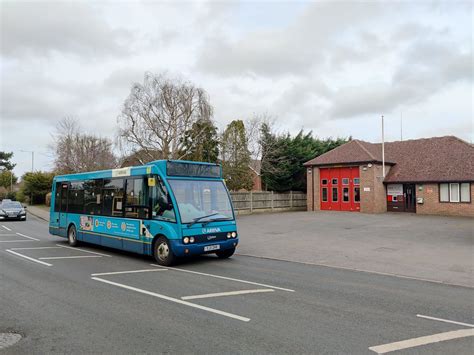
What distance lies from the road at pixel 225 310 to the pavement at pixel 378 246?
4.89 ft

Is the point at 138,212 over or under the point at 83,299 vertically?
over

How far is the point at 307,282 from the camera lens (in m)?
8.54

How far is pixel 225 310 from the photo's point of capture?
245 inches

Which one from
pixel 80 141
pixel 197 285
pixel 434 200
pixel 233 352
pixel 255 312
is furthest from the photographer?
pixel 80 141

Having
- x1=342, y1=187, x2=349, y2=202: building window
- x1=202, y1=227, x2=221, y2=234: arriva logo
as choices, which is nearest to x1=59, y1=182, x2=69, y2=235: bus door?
x1=202, y1=227, x2=221, y2=234: arriva logo

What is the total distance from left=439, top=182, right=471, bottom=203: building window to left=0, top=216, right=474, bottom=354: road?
815 inches

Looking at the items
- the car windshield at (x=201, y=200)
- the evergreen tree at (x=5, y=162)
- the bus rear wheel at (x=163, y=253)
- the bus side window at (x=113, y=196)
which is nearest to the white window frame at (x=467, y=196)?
the car windshield at (x=201, y=200)

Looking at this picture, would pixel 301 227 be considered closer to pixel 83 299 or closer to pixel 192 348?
pixel 83 299

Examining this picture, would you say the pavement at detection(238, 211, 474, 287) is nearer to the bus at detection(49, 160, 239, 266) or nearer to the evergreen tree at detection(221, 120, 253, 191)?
the bus at detection(49, 160, 239, 266)

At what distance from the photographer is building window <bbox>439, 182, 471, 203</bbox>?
26.4 m

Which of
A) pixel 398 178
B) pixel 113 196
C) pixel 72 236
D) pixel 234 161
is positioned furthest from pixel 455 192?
pixel 72 236

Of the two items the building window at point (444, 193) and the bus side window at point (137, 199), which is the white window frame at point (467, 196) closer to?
the building window at point (444, 193)

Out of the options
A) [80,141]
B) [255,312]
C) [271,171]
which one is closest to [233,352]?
[255,312]

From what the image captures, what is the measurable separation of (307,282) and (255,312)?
8.90ft
